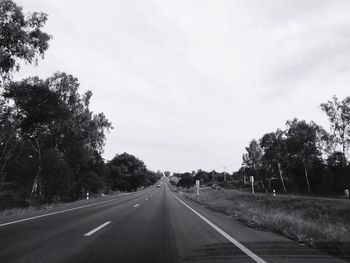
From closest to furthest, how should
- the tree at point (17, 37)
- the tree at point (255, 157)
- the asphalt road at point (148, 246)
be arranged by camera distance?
the asphalt road at point (148, 246), the tree at point (17, 37), the tree at point (255, 157)

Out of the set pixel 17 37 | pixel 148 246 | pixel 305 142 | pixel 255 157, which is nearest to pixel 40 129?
pixel 17 37

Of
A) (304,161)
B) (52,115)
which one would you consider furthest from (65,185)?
(304,161)

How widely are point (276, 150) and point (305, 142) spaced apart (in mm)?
8971

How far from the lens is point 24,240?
7.89 m

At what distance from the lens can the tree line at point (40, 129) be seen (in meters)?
21.4

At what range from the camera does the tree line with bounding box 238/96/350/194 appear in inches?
1977

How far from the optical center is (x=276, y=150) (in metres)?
68.9

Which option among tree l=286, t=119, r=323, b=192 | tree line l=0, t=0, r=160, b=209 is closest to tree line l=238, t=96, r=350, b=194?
tree l=286, t=119, r=323, b=192

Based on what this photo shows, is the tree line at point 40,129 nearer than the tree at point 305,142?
Yes

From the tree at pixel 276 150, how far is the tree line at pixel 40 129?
36640mm

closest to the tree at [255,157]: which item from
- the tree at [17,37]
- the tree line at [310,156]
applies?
the tree line at [310,156]

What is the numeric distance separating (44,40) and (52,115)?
23.6ft

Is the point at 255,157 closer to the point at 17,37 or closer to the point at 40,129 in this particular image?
the point at 40,129

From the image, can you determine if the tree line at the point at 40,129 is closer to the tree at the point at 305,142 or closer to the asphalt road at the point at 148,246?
the asphalt road at the point at 148,246
